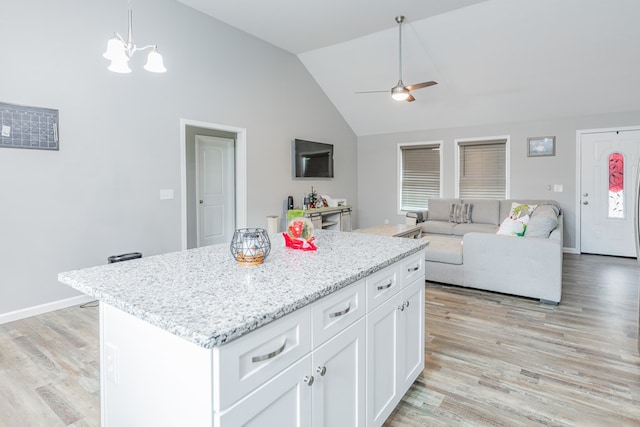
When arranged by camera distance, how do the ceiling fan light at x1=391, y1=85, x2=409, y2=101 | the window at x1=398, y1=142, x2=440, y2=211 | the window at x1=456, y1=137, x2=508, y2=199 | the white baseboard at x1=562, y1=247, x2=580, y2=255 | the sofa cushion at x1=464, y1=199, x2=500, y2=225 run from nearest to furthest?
the ceiling fan light at x1=391, y1=85, x2=409, y2=101, the white baseboard at x1=562, y1=247, x2=580, y2=255, the sofa cushion at x1=464, y1=199, x2=500, y2=225, the window at x1=456, y1=137, x2=508, y2=199, the window at x1=398, y1=142, x2=440, y2=211

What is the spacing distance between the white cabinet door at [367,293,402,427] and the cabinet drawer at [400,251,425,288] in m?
0.12

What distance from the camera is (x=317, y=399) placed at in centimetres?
120

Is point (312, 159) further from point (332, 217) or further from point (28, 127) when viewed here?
point (28, 127)

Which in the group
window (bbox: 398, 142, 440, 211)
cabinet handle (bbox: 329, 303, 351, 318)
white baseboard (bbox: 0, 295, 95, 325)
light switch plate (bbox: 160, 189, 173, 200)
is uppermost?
window (bbox: 398, 142, 440, 211)

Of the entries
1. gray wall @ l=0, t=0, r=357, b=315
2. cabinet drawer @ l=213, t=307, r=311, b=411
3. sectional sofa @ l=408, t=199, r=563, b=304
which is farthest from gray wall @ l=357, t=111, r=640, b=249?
cabinet drawer @ l=213, t=307, r=311, b=411

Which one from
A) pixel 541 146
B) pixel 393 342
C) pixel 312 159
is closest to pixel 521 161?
pixel 541 146

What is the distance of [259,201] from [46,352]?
10.8 feet

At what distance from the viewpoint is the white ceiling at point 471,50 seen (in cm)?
421

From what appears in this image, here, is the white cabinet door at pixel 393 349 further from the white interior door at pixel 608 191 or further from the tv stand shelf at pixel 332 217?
the white interior door at pixel 608 191

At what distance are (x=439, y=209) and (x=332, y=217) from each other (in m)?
2.00

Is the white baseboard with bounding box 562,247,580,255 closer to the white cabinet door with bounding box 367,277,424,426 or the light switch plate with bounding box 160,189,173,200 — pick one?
the white cabinet door with bounding box 367,277,424,426

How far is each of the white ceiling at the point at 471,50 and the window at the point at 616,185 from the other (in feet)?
2.59

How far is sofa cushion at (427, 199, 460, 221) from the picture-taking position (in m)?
6.57

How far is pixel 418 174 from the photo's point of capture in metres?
7.35
